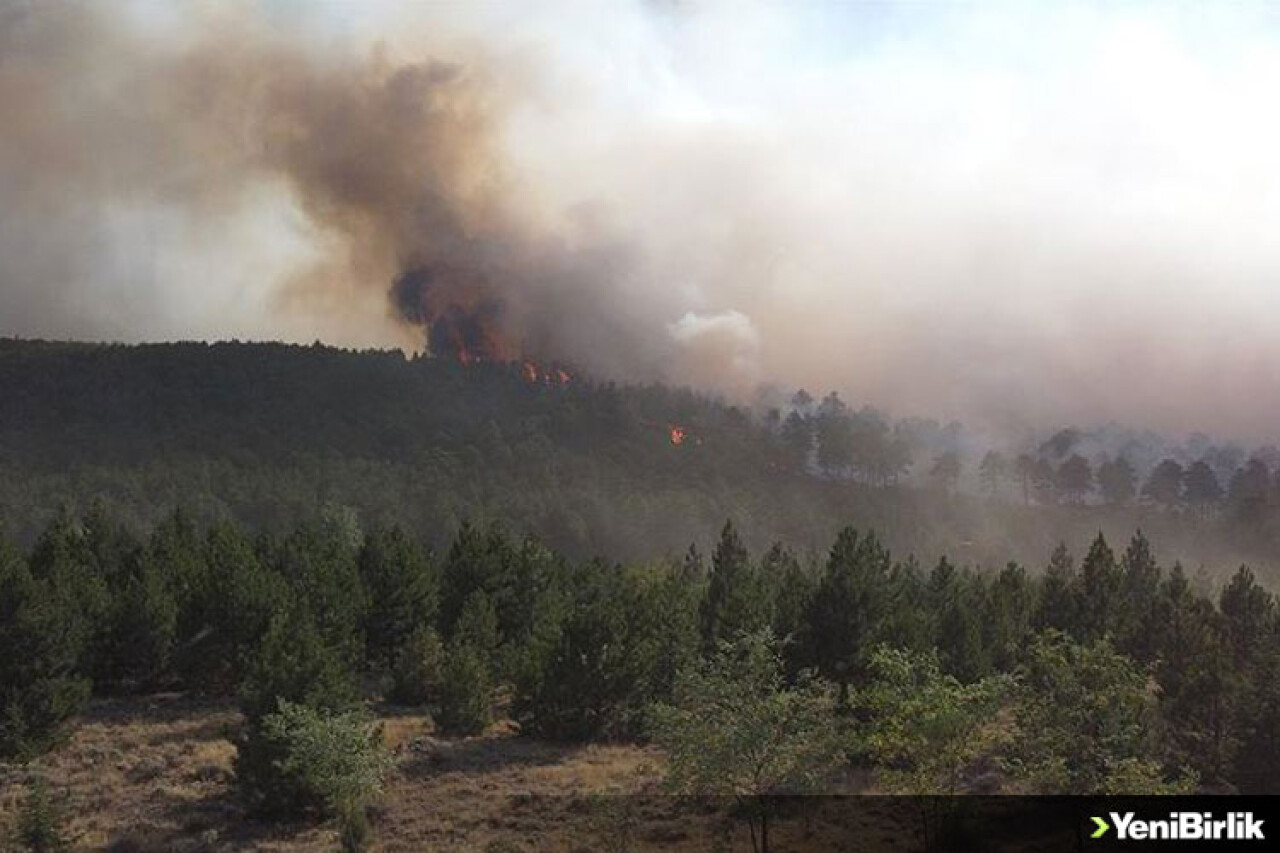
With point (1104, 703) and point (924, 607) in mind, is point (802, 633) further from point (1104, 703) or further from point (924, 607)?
point (1104, 703)

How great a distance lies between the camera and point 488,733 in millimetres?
52938

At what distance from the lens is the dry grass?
125ft

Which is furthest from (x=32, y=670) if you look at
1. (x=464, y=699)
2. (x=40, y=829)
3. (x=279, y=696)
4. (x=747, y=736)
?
(x=747, y=736)

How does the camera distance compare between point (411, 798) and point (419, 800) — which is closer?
point (419, 800)

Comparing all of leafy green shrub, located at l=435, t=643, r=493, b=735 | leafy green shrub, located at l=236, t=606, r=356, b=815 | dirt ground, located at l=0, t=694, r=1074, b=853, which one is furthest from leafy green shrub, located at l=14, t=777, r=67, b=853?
leafy green shrub, located at l=435, t=643, r=493, b=735

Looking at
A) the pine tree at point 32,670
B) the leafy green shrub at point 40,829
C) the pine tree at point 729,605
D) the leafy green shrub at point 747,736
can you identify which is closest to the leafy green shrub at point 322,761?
the leafy green shrub at point 40,829

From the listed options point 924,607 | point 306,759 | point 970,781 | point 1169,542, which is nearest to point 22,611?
point 306,759

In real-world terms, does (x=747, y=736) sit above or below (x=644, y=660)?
above

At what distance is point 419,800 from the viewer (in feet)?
140

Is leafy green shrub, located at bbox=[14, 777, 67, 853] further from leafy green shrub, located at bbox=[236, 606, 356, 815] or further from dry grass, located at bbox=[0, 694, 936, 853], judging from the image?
leafy green shrub, located at bbox=[236, 606, 356, 815]

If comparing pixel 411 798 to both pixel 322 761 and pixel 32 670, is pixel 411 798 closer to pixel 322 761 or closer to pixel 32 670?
pixel 322 761

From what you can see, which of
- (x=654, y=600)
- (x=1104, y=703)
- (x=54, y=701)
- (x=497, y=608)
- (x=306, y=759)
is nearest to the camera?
(x=1104, y=703)

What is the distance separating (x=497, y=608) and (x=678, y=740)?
36.7 m

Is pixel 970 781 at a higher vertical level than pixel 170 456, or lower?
lower
